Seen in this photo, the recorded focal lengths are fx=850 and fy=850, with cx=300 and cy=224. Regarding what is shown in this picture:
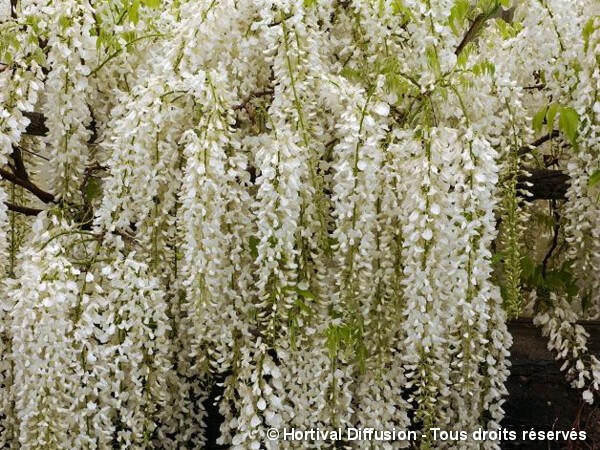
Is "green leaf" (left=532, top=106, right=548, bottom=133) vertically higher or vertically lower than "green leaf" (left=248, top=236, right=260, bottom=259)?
higher

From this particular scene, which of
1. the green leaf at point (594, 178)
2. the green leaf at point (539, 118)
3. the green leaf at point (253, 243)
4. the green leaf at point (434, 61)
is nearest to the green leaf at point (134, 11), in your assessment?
the green leaf at point (253, 243)

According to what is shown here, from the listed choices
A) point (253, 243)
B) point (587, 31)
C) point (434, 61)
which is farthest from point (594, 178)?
point (253, 243)

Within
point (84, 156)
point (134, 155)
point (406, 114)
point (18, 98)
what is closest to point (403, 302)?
point (406, 114)

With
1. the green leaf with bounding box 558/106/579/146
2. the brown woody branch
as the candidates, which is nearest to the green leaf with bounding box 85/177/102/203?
the brown woody branch

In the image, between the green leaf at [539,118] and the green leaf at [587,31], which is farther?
the green leaf at [539,118]

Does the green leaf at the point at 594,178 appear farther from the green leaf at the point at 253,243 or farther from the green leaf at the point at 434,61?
the green leaf at the point at 253,243

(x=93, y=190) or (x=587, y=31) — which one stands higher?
(x=587, y=31)

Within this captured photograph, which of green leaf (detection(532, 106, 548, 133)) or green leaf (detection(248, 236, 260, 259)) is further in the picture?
green leaf (detection(532, 106, 548, 133))

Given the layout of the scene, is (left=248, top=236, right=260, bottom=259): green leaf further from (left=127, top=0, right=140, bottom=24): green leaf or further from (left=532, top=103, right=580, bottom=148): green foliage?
Answer: (left=532, top=103, right=580, bottom=148): green foliage

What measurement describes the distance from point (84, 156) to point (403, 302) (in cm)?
155

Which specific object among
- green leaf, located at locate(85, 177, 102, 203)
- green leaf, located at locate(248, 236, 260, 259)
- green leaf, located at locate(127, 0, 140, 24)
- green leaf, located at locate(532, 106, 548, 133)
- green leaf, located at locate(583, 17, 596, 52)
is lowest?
green leaf, located at locate(248, 236, 260, 259)

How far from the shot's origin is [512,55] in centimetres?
421

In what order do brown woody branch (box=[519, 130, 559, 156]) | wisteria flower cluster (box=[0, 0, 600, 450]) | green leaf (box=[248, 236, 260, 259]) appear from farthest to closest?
brown woody branch (box=[519, 130, 559, 156])
green leaf (box=[248, 236, 260, 259])
wisteria flower cluster (box=[0, 0, 600, 450])

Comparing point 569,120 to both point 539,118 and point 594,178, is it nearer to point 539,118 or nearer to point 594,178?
point 539,118
